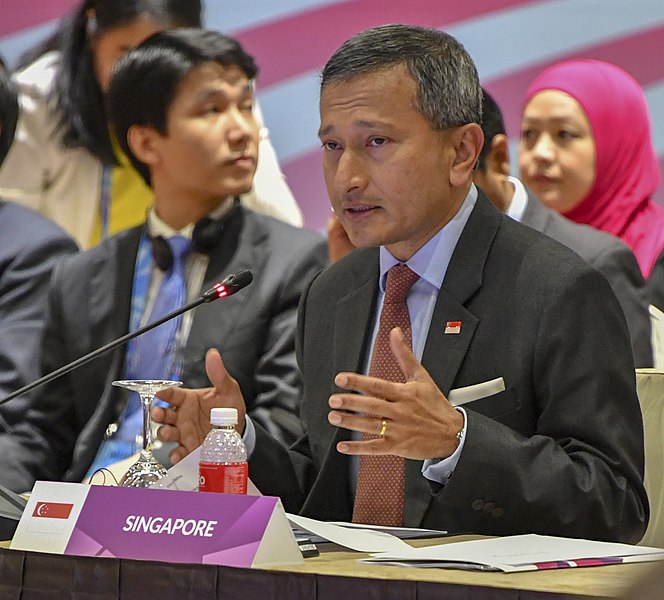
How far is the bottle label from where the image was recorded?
5.56 feet

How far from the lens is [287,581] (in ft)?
4.56

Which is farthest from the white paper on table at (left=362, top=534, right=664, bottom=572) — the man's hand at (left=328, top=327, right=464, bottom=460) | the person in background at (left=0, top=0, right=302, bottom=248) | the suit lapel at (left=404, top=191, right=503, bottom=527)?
the person in background at (left=0, top=0, right=302, bottom=248)

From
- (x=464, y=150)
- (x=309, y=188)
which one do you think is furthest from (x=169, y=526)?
(x=309, y=188)

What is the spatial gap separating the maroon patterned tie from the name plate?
0.58 m

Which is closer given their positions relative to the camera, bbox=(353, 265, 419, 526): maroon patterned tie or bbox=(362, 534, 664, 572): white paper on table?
bbox=(362, 534, 664, 572): white paper on table

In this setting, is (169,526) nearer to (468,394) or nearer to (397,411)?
(397,411)

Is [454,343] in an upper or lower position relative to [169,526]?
upper

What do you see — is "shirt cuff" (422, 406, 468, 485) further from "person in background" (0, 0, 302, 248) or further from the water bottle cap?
"person in background" (0, 0, 302, 248)

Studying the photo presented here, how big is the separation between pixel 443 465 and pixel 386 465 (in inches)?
10.9

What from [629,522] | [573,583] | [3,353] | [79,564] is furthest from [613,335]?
[3,353]

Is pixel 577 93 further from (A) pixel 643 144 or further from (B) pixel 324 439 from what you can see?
(B) pixel 324 439

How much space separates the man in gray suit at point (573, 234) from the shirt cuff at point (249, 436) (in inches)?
52.6

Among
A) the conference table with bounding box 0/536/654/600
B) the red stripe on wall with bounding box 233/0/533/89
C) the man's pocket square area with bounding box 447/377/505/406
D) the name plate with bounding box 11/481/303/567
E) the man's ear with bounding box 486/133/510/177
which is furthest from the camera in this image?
the red stripe on wall with bounding box 233/0/533/89

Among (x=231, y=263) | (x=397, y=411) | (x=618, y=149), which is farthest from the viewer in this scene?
(x=618, y=149)
